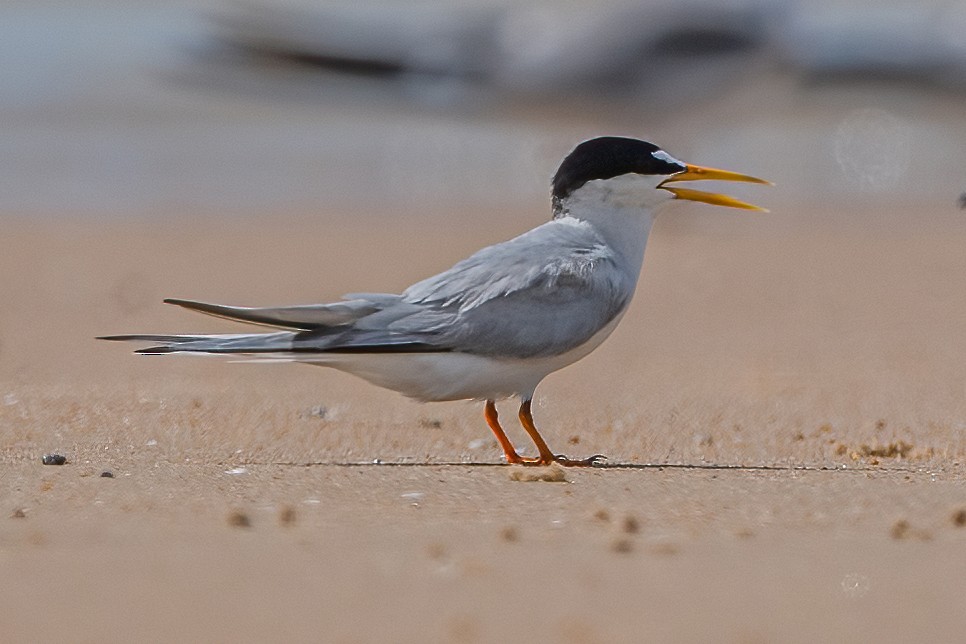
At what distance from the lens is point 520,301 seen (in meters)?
4.27

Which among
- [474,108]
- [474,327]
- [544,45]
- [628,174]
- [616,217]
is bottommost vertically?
[474,327]

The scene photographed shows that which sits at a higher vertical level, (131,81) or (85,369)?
(131,81)

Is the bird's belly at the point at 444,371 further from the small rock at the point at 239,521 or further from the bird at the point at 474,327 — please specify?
the small rock at the point at 239,521

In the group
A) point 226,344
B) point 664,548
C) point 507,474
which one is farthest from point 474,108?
point 664,548

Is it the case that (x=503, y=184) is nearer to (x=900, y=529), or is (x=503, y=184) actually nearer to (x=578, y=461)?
(x=578, y=461)

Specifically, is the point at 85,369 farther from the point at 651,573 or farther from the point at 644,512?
the point at 651,573

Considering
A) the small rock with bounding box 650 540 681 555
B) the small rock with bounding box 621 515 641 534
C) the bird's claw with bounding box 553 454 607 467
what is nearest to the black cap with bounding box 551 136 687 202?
the bird's claw with bounding box 553 454 607 467

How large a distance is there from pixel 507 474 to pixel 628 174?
3.75 ft

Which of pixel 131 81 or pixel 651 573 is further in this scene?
pixel 131 81

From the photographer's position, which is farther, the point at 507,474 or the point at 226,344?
the point at 226,344

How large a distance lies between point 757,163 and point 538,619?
11689 mm

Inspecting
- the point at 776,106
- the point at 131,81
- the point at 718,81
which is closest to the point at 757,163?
the point at 718,81

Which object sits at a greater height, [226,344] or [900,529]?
[226,344]

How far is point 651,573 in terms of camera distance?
2771 millimetres
